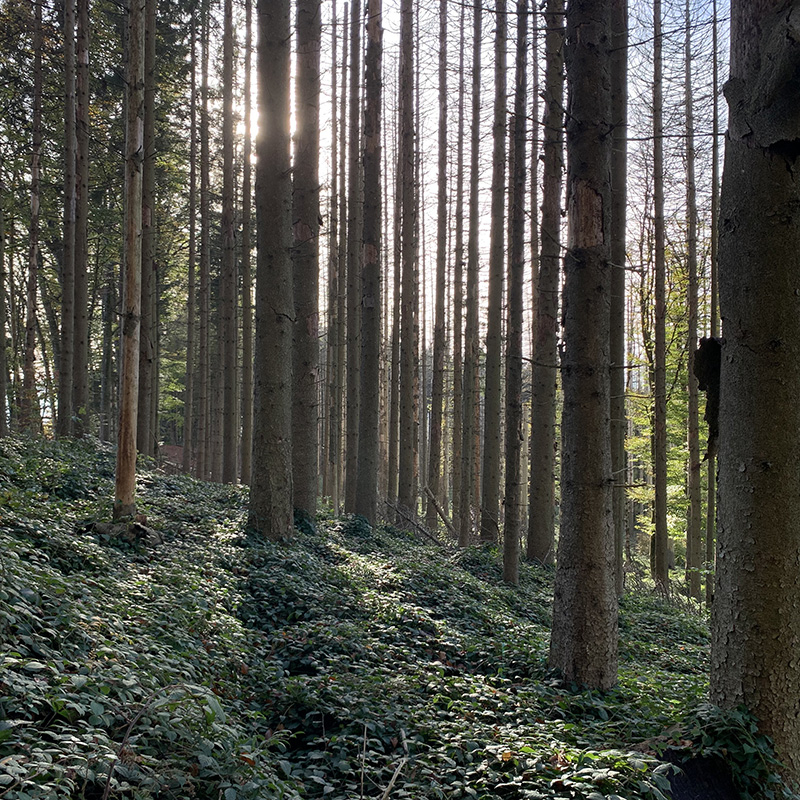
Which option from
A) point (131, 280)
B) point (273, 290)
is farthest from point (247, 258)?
point (131, 280)

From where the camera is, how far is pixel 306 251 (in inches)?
430

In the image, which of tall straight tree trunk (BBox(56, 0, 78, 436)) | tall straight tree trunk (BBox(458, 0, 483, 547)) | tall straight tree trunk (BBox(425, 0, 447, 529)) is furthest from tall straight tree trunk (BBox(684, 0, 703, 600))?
tall straight tree trunk (BBox(56, 0, 78, 436))

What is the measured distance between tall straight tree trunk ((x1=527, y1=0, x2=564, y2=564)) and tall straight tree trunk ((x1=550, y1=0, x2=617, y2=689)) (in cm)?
309

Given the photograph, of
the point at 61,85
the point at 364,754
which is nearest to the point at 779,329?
the point at 364,754

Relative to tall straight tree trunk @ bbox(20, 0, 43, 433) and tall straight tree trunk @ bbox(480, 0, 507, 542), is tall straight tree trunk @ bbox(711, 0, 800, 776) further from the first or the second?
tall straight tree trunk @ bbox(20, 0, 43, 433)

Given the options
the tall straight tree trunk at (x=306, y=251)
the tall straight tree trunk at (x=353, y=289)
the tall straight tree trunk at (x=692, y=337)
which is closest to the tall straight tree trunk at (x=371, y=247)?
the tall straight tree trunk at (x=306, y=251)

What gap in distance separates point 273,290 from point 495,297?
698 centimetres

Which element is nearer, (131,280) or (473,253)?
(131,280)

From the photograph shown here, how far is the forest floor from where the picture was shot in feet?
9.70

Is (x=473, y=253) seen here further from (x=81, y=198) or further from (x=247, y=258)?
(x=81, y=198)

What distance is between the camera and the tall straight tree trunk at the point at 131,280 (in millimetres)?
7070

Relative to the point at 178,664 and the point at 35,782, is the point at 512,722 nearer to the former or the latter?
the point at 178,664

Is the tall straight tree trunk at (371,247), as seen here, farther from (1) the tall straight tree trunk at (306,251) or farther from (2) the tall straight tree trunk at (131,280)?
(2) the tall straight tree trunk at (131,280)

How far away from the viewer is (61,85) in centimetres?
1516
